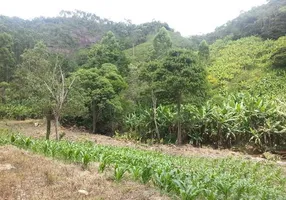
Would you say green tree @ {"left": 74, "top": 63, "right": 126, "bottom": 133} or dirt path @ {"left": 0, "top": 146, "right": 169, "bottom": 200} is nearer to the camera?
dirt path @ {"left": 0, "top": 146, "right": 169, "bottom": 200}

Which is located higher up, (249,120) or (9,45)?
(9,45)

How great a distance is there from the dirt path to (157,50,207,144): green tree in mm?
11430

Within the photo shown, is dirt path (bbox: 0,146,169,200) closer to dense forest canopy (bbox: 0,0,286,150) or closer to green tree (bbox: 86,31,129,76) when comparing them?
dense forest canopy (bbox: 0,0,286,150)

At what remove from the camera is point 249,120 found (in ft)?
62.9

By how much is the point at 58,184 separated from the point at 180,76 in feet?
42.9

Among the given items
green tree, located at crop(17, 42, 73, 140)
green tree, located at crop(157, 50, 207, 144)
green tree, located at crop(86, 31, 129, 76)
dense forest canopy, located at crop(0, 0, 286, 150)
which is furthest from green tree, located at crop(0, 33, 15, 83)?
green tree, located at crop(157, 50, 207, 144)

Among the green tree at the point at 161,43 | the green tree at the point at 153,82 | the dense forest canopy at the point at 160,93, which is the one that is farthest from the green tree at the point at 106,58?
the green tree at the point at 153,82

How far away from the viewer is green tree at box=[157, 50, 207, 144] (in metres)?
18.2

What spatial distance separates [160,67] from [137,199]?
47.0 feet

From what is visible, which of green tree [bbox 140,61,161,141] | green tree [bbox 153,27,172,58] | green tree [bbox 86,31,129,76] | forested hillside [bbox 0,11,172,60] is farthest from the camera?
forested hillside [bbox 0,11,172,60]

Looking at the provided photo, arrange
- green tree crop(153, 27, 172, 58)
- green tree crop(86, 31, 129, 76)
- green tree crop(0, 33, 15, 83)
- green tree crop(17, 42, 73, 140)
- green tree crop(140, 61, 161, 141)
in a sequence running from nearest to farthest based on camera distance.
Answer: green tree crop(17, 42, 73, 140) < green tree crop(140, 61, 161, 141) < green tree crop(0, 33, 15, 83) < green tree crop(86, 31, 129, 76) < green tree crop(153, 27, 172, 58)

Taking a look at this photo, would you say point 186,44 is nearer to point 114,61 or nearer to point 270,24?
point 270,24

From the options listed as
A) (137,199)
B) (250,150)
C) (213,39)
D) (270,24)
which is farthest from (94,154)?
(213,39)

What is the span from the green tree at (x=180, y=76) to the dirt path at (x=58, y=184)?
37.5 feet
